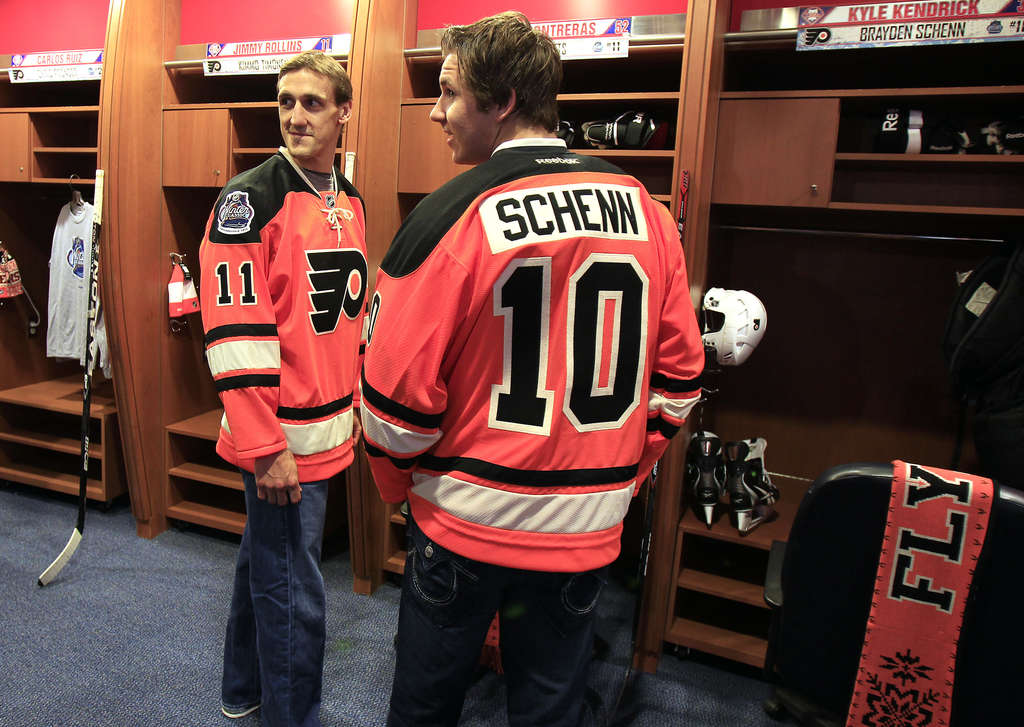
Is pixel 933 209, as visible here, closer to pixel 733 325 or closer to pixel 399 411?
pixel 733 325

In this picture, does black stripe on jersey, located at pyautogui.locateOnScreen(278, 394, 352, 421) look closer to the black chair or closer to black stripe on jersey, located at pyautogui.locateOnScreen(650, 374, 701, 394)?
black stripe on jersey, located at pyautogui.locateOnScreen(650, 374, 701, 394)

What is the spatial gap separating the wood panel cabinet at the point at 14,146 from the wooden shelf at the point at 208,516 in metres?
1.73

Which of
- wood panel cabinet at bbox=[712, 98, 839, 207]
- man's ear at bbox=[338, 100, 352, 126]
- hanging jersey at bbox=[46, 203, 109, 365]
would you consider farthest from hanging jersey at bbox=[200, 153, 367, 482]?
hanging jersey at bbox=[46, 203, 109, 365]

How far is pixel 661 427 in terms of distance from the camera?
138 centimetres

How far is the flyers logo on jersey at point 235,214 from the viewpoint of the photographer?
1.55 metres

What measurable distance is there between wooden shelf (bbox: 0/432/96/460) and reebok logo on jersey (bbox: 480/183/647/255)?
301 cm

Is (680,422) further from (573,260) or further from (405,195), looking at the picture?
(405,195)

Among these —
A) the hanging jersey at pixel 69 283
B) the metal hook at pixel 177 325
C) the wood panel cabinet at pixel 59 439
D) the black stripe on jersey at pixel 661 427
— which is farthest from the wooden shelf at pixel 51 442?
the black stripe on jersey at pixel 661 427

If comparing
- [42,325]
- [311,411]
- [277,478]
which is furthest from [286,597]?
[42,325]

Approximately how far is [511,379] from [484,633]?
1.44ft

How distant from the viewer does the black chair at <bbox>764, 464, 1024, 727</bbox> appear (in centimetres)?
114

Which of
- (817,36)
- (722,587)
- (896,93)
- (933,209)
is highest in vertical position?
(817,36)

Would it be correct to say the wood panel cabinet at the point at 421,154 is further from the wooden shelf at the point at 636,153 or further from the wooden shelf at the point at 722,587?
the wooden shelf at the point at 722,587

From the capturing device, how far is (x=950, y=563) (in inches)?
46.1
